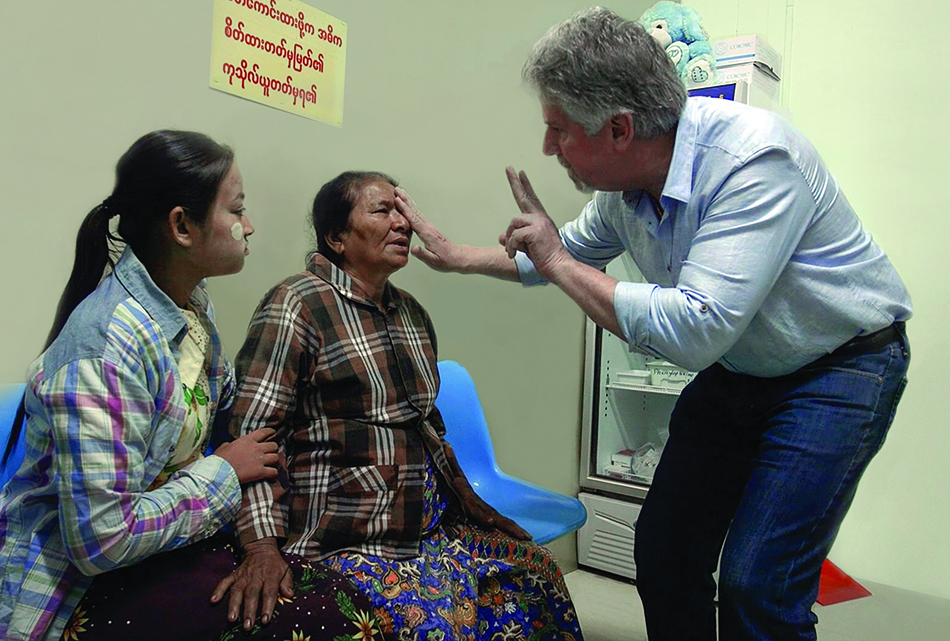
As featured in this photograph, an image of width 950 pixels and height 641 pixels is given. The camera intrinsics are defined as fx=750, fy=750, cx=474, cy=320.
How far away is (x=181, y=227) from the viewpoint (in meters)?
1.27

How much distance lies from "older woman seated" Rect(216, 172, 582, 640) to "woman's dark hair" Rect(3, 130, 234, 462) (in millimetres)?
292

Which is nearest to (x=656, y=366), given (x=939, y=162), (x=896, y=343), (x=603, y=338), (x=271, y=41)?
(x=603, y=338)

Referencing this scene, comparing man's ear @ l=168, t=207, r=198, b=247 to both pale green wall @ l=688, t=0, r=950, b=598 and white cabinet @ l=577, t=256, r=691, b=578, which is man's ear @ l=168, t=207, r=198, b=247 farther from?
pale green wall @ l=688, t=0, r=950, b=598

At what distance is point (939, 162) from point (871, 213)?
29 cm

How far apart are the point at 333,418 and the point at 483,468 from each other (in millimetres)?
717

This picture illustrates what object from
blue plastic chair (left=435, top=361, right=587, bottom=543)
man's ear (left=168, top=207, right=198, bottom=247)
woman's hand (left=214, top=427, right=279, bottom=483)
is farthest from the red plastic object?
man's ear (left=168, top=207, right=198, bottom=247)

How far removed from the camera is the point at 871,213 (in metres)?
2.95

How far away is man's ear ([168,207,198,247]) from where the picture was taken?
1.26m

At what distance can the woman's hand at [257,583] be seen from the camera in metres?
1.16

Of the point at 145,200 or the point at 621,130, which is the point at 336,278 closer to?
the point at 145,200

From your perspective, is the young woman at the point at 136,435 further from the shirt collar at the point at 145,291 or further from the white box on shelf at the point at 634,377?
the white box on shelf at the point at 634,377

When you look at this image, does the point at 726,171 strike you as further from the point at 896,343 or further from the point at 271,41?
the point at 271,41

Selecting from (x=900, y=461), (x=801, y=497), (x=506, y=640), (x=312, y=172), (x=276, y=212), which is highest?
(x=312, y=172)

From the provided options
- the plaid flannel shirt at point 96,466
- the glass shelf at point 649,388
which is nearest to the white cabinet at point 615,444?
the glass shelf at point 649,388
